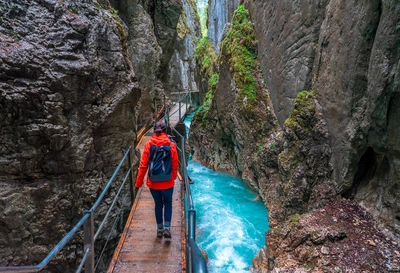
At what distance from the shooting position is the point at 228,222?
33.4 feet

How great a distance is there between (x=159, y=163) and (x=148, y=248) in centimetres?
138

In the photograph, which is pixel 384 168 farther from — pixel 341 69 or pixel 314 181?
pixel 341 69

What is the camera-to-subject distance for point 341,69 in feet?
20.3

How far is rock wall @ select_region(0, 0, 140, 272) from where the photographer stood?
5203 mm

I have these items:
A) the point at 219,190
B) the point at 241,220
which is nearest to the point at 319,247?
the point at 241,220

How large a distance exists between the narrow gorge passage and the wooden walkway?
394cm

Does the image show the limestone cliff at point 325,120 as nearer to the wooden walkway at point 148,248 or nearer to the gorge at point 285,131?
the gorge at point 285,131

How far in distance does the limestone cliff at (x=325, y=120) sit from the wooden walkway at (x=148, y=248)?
97.4 inches

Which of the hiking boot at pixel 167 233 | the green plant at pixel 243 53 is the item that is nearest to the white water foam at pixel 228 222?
the hiking boot at pixel 167 233

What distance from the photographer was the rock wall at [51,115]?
17.1ft

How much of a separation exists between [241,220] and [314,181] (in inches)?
166

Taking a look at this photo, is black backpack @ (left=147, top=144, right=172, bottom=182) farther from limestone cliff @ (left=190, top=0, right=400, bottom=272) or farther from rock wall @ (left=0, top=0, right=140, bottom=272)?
limestone cliff @ (left=190, top=0, right=400, bottom=272)

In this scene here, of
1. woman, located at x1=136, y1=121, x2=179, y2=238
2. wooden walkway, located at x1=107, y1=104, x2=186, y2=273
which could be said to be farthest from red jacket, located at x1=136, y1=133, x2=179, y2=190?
wooden walkway, located at x1=107, y1=104, x2=186, y2=273

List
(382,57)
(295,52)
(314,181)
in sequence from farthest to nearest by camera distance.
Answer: (295,52) < (314,181) < (382,57)
